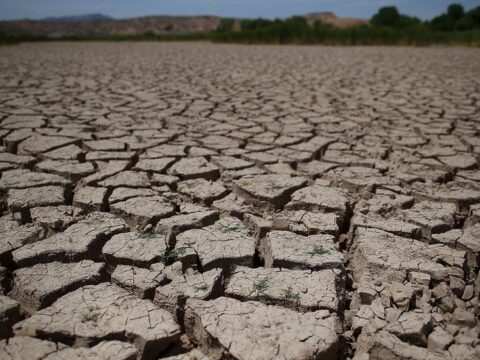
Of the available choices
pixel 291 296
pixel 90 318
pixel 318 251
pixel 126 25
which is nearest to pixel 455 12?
pixel 126 25

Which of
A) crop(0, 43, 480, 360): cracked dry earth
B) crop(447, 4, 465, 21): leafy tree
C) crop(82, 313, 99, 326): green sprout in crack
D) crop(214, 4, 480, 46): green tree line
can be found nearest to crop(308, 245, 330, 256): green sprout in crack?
crop(0, 43, 480, 360): cracked dry earth

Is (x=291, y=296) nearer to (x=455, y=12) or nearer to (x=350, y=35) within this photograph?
(x=350, y=35)

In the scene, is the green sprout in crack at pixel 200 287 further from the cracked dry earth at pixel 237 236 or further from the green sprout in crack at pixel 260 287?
the green sprout in crack at pixel 260 287

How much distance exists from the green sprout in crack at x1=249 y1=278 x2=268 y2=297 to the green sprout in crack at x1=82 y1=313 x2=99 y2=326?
47 centimetres

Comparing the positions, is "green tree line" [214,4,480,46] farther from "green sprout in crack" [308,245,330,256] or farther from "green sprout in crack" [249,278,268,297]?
"green sprout in crack" [249,278,268,297]

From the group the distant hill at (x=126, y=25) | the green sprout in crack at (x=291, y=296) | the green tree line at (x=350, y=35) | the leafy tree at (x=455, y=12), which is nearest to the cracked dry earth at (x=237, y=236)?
the green sprout in crack at (x=291, y=296)

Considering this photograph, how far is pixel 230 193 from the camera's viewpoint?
6.52 feet

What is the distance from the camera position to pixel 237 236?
5.09ft

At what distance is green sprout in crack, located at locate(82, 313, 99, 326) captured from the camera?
109cm

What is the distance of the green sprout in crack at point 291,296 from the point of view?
1.19 metres

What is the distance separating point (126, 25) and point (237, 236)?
59.1 meters

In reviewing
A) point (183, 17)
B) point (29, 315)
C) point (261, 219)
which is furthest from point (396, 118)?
point (183, 17)

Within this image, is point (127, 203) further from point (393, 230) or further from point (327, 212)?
point (393, 230)

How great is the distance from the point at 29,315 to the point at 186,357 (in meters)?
0.51
